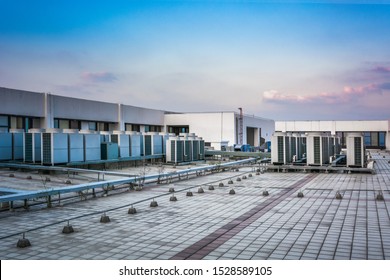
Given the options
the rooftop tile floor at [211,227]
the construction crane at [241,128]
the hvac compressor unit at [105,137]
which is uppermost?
the construction crane at [241,128]

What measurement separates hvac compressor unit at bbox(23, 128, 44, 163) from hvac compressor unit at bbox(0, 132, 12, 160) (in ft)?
4.34

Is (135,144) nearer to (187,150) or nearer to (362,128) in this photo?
(187,150)

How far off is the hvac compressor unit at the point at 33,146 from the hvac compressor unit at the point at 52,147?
1197 millimetres

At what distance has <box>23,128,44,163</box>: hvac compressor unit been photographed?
2427 centimetres

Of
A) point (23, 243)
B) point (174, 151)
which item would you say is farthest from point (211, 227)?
point (174, 151)

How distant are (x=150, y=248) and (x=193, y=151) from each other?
84.4 ft

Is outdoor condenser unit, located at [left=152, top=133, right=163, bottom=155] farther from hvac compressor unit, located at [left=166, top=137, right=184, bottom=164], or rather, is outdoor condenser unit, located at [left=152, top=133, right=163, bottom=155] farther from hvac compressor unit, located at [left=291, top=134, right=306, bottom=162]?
hvac compressor unit, located at [left=291, top=134, right=306, bottom=162]

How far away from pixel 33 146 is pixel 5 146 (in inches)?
95.9

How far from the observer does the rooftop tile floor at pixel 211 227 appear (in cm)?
762

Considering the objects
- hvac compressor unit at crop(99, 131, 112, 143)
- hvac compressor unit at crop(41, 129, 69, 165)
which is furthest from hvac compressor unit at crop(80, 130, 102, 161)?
hvac compressor unit at crop(99, 131, 112, 143)

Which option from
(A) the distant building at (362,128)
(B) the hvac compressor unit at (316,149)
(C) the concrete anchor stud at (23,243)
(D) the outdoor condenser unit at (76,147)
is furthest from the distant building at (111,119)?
(C) the concrete anchor stud at (23,243)

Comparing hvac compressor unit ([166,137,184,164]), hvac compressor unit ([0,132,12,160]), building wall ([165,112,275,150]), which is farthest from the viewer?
building wall ([165,112,275,150])

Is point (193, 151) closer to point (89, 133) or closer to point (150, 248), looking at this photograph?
point (89, 133)

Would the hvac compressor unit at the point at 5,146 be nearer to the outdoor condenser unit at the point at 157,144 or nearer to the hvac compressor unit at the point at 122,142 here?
the hvac compressor unit at the point at 122,142
